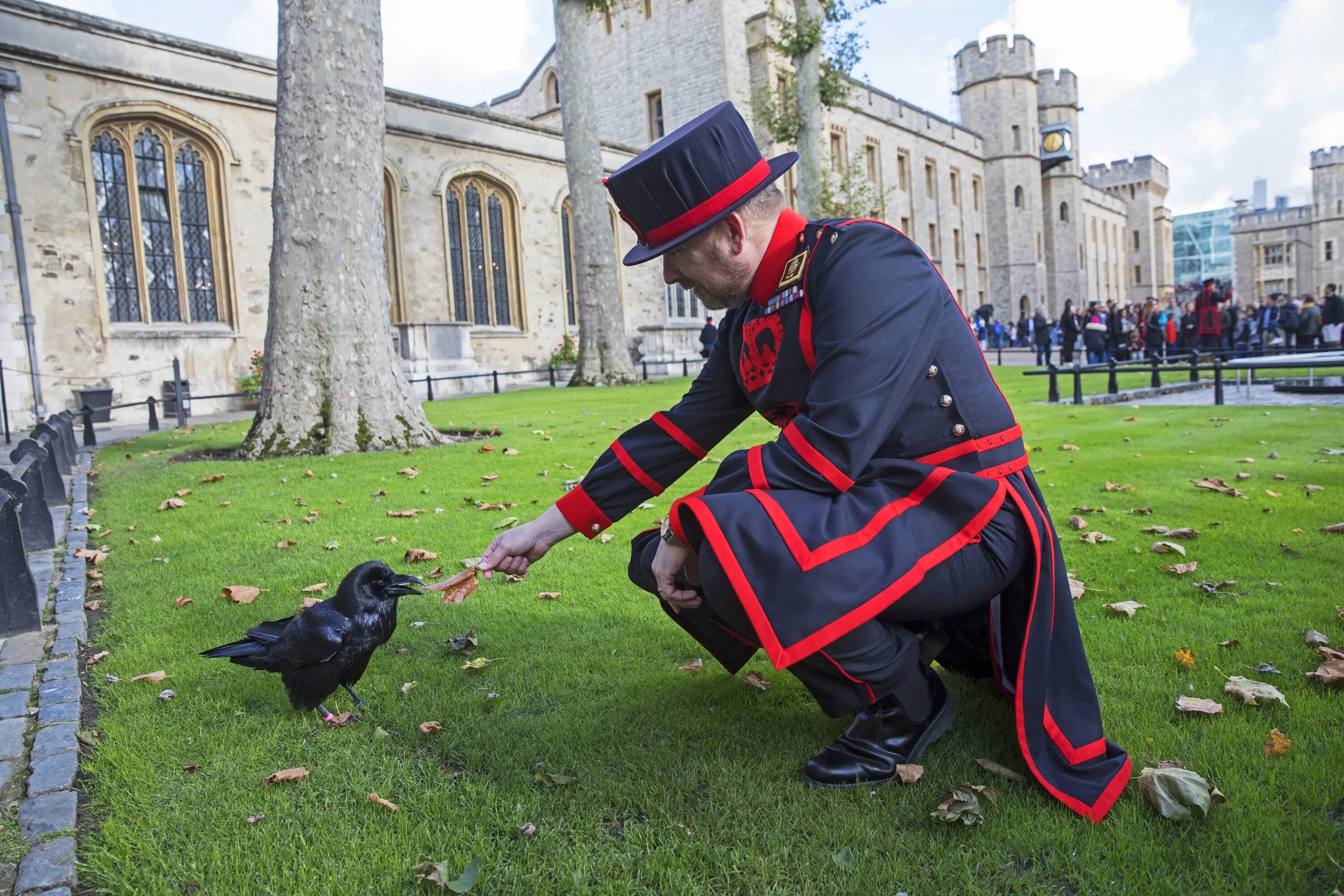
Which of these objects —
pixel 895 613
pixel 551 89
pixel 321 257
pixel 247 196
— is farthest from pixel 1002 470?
pixel 551 89

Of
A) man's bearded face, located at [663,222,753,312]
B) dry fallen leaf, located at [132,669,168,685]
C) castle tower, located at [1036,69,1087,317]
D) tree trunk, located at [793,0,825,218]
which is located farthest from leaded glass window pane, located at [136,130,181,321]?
castle tower, located at [1036,69,1087,317]

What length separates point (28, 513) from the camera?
17.9 ft

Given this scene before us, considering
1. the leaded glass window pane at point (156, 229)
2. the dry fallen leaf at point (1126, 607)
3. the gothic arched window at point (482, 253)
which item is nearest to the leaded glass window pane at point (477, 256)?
the gothic arched window at point (482, 253)

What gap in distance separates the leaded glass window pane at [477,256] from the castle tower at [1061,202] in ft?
146

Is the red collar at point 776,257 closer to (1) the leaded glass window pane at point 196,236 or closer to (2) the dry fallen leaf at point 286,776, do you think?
(2) the dry fallen leaf at point 286,776

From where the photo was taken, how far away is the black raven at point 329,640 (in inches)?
113

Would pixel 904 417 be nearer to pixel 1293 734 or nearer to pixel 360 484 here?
pixel 1293 734

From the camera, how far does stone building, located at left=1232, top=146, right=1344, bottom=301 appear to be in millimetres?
79250

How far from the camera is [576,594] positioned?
4.19 metres

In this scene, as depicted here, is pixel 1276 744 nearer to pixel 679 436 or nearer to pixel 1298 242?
pixel 679 436

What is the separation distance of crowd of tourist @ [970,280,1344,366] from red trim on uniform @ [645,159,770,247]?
16.4 metres

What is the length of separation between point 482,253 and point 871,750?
84.2 feet

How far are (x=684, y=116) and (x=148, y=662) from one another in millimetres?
35609

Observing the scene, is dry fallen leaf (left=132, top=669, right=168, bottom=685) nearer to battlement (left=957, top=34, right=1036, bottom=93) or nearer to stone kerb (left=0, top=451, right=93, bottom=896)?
stone kerb (left=0, top=451, right=93, bottom=896)
